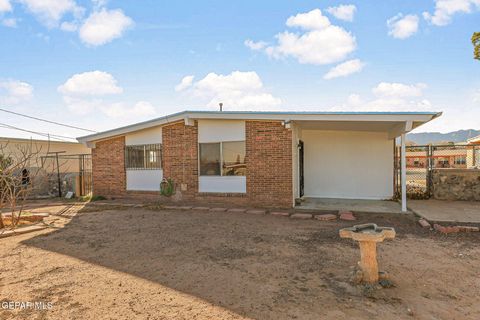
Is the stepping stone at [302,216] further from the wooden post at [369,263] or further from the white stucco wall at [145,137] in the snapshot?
the white stucco wall at [145,137]

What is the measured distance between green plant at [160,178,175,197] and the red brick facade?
0.68ft

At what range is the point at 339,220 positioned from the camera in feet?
24.2

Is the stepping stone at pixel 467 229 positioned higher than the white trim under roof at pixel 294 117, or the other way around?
the white trim under roof at pixel 294 117

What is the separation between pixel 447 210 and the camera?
8.21m

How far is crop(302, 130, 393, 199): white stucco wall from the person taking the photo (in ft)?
34.5

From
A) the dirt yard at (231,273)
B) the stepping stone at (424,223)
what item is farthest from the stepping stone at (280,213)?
the stepping stone at (424,223)

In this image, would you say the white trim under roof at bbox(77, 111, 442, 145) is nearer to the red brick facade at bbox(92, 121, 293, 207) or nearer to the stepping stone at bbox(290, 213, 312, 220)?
the red brick facade at bbox(92, 121, 293, 207)

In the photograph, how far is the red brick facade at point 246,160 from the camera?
891 centimetres

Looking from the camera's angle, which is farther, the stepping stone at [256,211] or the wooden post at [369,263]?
the stepping stone at [256,211]

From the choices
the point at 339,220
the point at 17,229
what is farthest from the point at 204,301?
the point at 17,229

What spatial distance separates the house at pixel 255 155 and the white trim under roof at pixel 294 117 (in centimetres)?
3

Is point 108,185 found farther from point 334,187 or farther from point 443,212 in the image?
point 443,212

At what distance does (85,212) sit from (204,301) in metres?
7.28

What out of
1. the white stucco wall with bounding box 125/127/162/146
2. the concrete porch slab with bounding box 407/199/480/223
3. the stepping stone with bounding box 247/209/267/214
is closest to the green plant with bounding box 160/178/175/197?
the white stucco wall with bounding box 125/127/162/146
